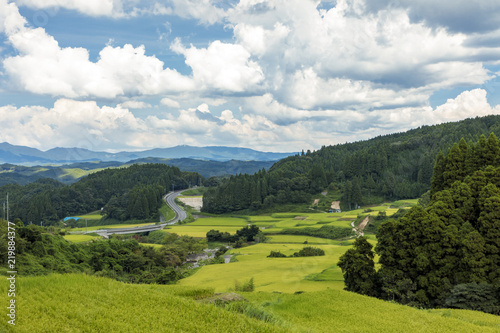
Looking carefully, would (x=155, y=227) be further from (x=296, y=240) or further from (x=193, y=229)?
(x=296, y=240)

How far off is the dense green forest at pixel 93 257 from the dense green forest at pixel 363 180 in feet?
189

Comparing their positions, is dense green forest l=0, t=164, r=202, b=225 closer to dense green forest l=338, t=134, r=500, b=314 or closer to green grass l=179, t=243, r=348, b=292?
green grass l=179, t=243, r=348, b=292

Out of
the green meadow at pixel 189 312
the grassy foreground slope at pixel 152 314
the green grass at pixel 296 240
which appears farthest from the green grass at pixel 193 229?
the grassy foreground slope at pixel 152 314

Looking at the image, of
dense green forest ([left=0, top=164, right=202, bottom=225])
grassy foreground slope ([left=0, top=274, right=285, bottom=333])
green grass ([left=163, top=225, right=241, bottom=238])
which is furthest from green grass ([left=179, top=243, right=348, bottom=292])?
dense green forest ([left=0, top=164, right=202, bottom=225])

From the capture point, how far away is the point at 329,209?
103m

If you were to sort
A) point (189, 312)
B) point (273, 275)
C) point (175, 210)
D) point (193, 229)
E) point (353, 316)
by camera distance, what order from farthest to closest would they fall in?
point (175, 210) → point (193, 229) → point (273, 275) → point (353, 316) → point (189, 312)

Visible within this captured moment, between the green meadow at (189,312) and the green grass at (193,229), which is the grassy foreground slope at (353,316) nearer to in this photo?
the green meadow at (189,312)

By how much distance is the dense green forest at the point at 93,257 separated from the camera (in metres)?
35.9

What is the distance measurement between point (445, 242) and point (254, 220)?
73.4m

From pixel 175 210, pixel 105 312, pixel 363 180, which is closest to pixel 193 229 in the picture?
pixel 175 210

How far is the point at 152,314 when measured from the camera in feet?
32.9

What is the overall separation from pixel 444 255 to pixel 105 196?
149 m

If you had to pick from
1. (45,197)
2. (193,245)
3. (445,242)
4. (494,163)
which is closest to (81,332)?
(445,242)

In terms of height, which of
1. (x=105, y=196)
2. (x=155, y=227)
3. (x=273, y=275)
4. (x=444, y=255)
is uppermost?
(x=444, y=255)
